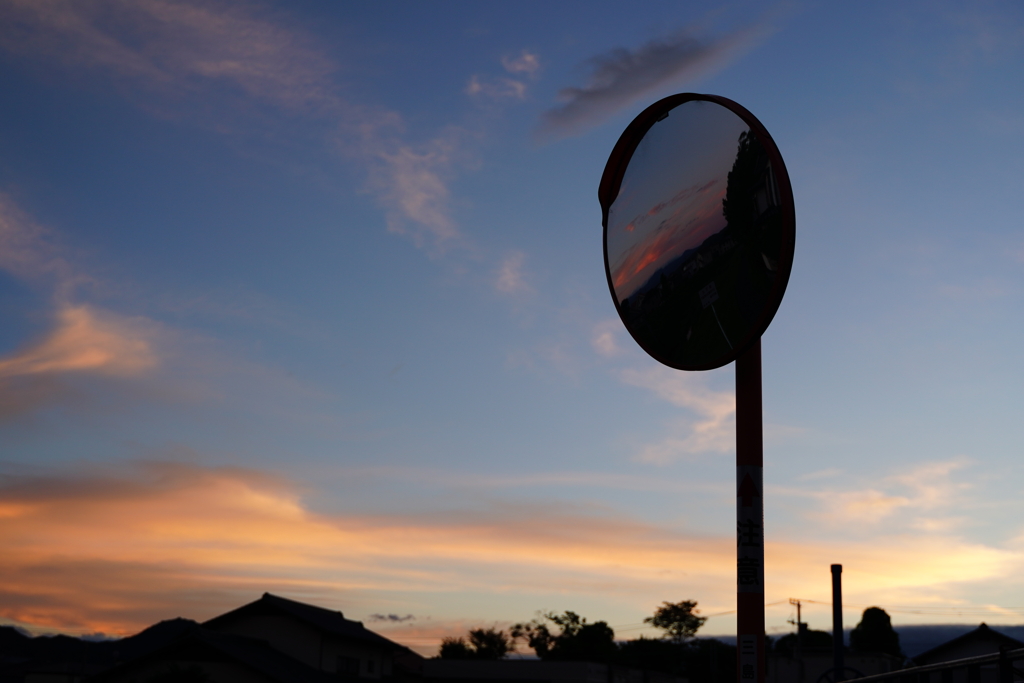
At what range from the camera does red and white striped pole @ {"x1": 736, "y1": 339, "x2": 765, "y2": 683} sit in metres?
8.54

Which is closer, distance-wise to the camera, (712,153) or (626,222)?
(712,153)

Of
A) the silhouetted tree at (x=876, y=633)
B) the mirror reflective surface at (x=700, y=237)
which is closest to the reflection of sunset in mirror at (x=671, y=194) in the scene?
the mirror reflective surface at (x=700, y=237)

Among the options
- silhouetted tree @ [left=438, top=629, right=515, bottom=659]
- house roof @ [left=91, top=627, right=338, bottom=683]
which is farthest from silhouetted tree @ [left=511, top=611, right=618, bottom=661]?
house roof @ [left=91, top=627, right=338, bottom=683]

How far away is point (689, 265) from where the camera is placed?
977 cm

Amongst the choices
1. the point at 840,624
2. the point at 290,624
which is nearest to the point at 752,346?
the point at 840,624

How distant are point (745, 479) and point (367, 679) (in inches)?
2044

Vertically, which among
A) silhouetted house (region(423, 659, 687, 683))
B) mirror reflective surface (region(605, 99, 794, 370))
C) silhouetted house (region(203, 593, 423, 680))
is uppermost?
mirror reflective surface (region(605, 99, 794, 370))

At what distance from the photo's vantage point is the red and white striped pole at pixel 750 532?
854 centimetres

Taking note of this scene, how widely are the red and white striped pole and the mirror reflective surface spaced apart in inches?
20.1

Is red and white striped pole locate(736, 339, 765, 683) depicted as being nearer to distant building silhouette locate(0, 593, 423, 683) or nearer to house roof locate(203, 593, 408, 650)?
distant building silhouette locate(0, 593, 423, 683)

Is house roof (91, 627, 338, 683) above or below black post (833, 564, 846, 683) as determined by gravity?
below

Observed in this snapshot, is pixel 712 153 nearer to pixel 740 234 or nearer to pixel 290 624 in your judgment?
pixel 740 234

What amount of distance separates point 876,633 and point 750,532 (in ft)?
357

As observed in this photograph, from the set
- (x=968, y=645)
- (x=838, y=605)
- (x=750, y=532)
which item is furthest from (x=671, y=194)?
(x=968, y=645)
